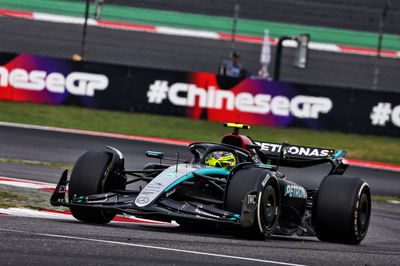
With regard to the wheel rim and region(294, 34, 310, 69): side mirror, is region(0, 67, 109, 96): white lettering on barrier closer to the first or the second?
region(294, 34, 310, 69): side mirror

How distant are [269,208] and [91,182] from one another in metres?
1.81

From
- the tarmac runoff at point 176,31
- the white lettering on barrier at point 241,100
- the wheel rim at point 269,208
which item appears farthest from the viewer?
the tarmac runoff at point 176,31

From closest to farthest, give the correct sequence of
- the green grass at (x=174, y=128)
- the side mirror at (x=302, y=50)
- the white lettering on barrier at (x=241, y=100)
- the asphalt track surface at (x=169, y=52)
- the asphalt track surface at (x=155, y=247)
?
the asphalt track surface at (x=155, y=247) → the green grass at (x=174, y=128) → the white lettering on barrier at (x=241, y=100) → the side mirror at (x=302, y=50) → the asphalt track surface at (x=169, y=52)

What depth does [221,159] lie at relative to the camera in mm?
9922

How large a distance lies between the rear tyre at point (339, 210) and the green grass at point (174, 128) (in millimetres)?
11536

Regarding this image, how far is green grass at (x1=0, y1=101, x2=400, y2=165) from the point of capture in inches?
851

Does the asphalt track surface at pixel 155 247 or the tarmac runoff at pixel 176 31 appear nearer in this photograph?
the asphalt track surface at pixel 155 247

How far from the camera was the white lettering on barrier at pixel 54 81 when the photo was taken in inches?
864

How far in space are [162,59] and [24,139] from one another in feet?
30.1

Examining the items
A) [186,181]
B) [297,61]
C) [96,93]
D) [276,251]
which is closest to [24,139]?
[96,93]

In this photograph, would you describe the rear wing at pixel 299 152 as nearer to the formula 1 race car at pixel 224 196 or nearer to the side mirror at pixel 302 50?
the formula 1 race car at pixel 224 196

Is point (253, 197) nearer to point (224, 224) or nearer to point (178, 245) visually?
point (224, 224)

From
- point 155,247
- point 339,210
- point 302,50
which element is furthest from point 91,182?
point 302,50

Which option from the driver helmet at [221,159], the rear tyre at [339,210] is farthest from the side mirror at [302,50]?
the rear tyre at [339,210]
